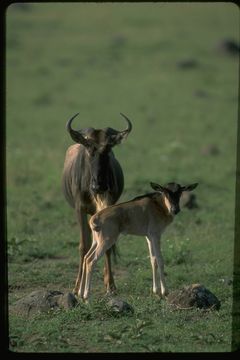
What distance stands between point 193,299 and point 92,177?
5.43 feet

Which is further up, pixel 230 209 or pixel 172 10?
pixel 172 10

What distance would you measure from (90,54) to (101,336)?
80.5 feet

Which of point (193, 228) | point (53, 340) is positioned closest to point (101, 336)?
point (53, 340)

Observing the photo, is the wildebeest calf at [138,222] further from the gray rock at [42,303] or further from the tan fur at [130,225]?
the gray rock at [42,303]

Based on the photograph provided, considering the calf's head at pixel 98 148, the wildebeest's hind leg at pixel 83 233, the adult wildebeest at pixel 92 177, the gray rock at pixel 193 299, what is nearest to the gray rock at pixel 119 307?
the gray rock at pixel 193 299

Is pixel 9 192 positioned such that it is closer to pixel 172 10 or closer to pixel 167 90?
pixel 167 90

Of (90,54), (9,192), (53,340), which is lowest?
(53,340)

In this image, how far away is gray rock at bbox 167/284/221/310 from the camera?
788 cm

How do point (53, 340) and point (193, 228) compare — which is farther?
point (193, 228)

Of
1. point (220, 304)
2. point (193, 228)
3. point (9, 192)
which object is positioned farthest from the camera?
point (9, 192)

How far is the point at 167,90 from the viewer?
88.1 feet

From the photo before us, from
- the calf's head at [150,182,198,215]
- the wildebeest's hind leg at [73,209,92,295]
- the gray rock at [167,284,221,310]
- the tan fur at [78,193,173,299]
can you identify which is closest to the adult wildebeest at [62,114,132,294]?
the wildebeest's hind leg at [73,209,92,295]

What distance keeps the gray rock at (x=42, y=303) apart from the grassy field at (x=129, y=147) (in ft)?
0.45
